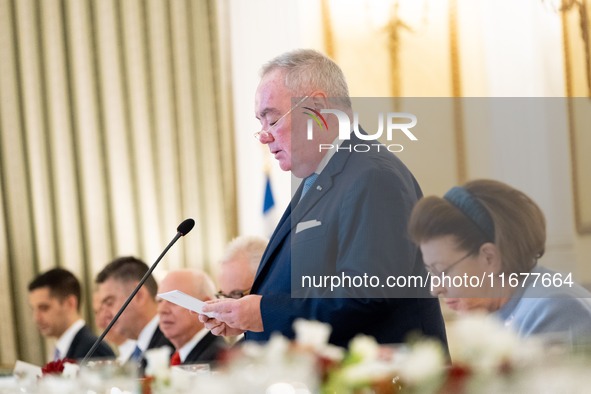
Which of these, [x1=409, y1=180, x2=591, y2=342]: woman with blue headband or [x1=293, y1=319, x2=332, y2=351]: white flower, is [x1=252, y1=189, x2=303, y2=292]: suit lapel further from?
[x1=293, y1=319, x2=332, y2=351]: white flower

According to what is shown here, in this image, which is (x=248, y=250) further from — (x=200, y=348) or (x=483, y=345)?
(x=483, y=345)

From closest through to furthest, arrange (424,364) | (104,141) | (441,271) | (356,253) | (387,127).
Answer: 1. (424,364)
2. (441,271)
3. (387,127)
4. (356,253)
5. (104,141)

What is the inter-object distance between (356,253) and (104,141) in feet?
15.4

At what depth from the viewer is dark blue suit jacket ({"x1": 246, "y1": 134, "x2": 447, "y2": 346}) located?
7.17 ft

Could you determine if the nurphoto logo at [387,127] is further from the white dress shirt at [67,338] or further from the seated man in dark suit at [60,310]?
the white dress shirt at [67,338]

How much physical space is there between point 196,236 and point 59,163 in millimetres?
1234

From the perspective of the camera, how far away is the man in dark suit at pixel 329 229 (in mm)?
2197

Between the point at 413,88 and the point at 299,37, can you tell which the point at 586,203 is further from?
the point at 299,37

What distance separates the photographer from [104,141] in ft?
21.5

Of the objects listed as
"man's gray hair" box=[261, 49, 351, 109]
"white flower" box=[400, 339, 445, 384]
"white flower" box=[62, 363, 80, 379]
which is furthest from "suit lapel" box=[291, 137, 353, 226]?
"white flower" box=[400, 339, 445, 384]

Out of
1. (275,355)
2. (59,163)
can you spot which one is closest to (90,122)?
(59,163)

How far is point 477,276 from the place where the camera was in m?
1.97

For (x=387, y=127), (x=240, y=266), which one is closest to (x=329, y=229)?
(x=387, y=127)

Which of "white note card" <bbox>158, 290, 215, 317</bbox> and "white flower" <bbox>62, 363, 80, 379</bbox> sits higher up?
"white note card" <bbox>158, 290, 215, 317</bbox>
